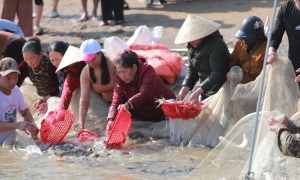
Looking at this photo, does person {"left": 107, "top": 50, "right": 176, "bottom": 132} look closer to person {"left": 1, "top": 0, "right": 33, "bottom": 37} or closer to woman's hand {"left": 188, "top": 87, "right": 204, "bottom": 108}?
woman's hand {"left": 188, "top": 87, "right": 204, "bottom": 108}

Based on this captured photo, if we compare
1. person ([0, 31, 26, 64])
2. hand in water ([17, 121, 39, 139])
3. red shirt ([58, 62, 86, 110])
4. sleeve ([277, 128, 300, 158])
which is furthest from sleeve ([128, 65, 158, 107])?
sleeve ([277, 128, 300, 158])

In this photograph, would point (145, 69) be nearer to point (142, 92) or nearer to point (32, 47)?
point (142, 92)

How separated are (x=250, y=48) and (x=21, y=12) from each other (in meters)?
5.48

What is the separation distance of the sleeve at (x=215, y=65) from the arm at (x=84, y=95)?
4.30 ft

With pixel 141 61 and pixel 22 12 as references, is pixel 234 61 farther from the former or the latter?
pixel 22 12

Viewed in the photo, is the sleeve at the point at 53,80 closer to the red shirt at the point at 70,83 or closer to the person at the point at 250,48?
the red shirt at the point at 70,83

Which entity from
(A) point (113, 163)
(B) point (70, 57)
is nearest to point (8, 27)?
(B) point (70, 57)

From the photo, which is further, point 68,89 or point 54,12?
point 54,12

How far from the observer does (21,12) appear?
443 inches

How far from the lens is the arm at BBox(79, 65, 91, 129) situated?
739 centimetres

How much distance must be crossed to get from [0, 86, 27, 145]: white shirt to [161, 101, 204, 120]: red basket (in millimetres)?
1564

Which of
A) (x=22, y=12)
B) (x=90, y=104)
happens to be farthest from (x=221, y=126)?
(x=22, y=12)

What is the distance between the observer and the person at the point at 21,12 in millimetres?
11203

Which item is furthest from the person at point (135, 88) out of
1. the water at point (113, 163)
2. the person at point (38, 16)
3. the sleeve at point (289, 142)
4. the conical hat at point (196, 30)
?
the person at point (38, 16)
